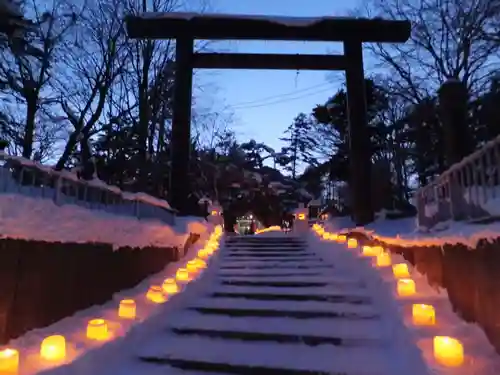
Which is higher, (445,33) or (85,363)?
(445,33)

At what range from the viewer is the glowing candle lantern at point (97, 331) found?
319 cm

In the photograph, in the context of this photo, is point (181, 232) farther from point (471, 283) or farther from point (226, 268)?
point (471, 283)

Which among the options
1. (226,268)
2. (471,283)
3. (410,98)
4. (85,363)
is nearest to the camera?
(85,363)

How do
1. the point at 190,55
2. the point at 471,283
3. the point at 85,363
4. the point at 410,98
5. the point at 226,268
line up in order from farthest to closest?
the point at 410,98 < the point at 190,55 < the point at 226,268 < the point at 471,283 < the point at 85,363

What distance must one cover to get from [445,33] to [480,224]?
40.6ft

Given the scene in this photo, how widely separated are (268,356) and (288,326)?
553mm

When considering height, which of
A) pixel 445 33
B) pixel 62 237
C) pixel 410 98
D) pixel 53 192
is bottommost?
pixel 62 237

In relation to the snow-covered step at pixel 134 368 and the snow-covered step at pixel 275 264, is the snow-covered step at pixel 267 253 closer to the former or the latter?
the snow-covered step at pixel 275 264

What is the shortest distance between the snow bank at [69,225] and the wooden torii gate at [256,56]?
121 inches

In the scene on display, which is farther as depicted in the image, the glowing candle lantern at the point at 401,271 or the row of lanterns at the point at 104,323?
the glowing candle lantern at the point at 401,271

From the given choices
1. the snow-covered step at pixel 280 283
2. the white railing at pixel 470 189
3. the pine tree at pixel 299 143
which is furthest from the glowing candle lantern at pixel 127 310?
the pine tree at pixel 299 143

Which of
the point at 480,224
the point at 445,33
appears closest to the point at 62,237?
the point at 480,224

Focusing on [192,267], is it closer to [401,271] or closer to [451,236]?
[401,271]

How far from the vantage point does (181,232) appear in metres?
Result: 6.34
